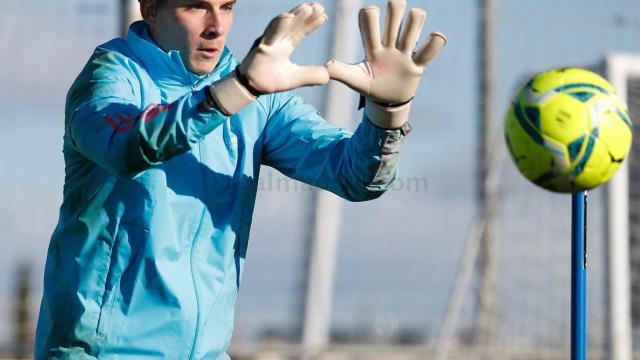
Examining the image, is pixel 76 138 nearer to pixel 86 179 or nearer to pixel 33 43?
pixel 86 179

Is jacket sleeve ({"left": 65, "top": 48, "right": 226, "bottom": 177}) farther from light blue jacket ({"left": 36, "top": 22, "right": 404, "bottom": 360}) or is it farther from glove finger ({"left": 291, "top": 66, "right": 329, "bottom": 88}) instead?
glove finger ({"left": 291, "top": 66, "right": 329, "bottom": 88})

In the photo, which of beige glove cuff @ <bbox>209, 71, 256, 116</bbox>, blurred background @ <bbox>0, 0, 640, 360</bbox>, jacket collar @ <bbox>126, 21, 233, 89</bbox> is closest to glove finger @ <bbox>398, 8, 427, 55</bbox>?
beige glove cuff @ <bbox>209, 71, 256, 116</bbox>

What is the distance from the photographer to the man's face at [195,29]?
4.05m

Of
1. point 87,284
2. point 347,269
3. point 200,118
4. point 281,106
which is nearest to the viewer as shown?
point 200,118

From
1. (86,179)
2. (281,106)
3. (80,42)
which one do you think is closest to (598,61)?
(80,42)

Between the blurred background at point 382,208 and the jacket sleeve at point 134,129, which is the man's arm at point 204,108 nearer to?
the jacket sleeve at point 134,129

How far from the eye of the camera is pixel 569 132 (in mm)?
3910

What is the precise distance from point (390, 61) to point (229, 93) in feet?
1.72

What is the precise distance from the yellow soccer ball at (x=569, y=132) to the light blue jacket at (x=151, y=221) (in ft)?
1.27

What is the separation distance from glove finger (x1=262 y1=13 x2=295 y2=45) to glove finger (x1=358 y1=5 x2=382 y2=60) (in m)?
0.30

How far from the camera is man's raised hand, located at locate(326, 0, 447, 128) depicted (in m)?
3.81

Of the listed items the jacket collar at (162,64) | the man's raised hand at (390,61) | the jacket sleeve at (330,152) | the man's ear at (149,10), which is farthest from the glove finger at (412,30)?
the man's ear at (149,10)

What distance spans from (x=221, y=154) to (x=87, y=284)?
57 centimetres

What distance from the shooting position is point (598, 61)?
28.3 feet
